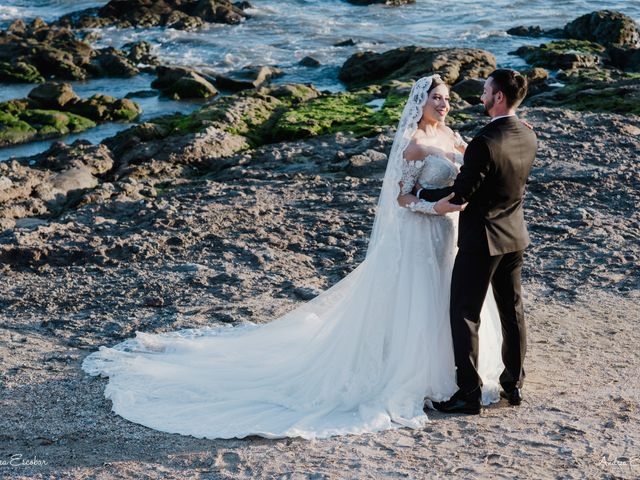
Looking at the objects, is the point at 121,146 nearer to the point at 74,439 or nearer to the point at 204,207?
the point at 204,207

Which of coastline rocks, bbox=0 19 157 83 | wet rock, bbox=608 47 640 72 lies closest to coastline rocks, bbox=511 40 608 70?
wet rock, bbox=608 47 640 72

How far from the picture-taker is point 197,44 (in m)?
36.2

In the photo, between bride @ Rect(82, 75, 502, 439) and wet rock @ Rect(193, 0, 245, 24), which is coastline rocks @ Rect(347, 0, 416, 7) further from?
bride @ Rect(82, 75, 502, 439)

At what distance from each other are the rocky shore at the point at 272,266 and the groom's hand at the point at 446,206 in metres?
1.44

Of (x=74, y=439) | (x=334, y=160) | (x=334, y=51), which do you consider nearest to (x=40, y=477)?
(x=74, y=439)

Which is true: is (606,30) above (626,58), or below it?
above

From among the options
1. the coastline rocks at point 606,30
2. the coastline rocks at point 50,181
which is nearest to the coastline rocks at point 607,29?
the coastline rocks at point 606,30

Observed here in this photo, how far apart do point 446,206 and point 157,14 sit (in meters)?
36.2

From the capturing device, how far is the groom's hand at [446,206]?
625cm

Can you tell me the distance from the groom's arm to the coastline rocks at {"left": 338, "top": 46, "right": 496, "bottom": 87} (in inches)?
737

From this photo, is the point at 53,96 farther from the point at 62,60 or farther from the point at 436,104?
the point at 436,104

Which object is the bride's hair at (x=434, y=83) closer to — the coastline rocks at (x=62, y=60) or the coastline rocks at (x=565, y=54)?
the coastline rocks at (x=565, y=54)

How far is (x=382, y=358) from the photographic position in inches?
265

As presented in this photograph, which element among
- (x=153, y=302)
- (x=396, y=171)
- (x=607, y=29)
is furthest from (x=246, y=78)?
(x=396, y=171)
